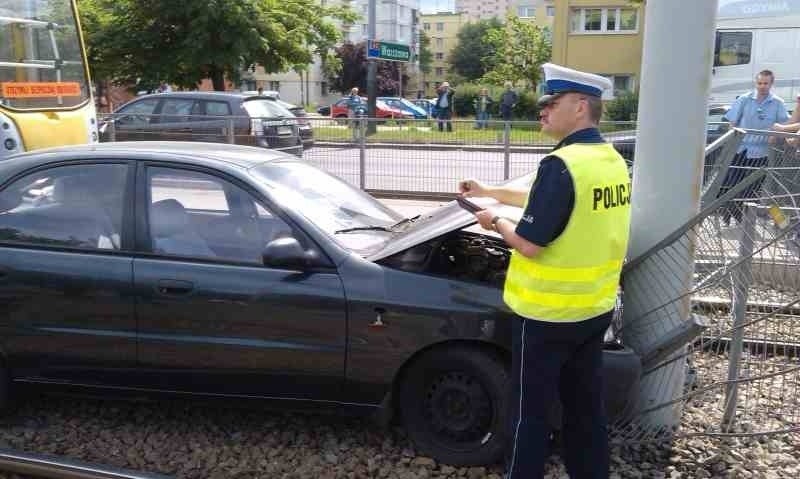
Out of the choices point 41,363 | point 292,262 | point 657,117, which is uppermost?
point 657,117

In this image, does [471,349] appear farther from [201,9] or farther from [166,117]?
[201,9]

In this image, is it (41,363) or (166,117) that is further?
(166,117)

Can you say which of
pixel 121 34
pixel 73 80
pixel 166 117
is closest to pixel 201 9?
pixel 121 34

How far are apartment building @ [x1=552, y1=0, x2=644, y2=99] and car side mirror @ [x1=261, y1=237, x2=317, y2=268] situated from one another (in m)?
41.3

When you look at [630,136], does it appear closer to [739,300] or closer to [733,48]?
[739,300]

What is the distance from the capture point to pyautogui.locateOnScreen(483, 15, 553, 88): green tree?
54906 mm

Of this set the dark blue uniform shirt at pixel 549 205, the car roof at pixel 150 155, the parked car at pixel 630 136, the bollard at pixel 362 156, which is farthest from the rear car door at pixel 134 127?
the dark blue uniform shirt at pixel 549 205

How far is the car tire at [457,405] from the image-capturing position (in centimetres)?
378

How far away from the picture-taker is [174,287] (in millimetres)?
4008

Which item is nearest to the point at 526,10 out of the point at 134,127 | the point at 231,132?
the point at 134,127

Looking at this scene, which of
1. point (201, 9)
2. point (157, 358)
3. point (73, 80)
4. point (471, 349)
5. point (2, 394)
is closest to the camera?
point (471, 349)

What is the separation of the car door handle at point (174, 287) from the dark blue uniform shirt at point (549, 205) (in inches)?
72.2

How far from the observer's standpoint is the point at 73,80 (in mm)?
10617

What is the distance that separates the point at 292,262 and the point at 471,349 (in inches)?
37.8
